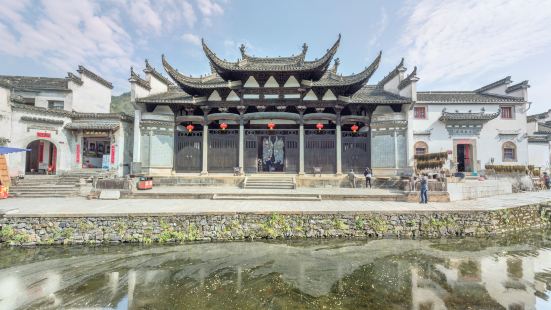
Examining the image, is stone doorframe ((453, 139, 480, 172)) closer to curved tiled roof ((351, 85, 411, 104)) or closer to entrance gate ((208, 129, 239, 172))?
curved tiled roof ((351, 85, 411, 104))

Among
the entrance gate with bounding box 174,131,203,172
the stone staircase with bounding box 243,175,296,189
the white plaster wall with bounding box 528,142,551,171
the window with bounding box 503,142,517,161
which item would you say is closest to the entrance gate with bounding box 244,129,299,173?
the stone staircase with bounding box 243,175,296,189

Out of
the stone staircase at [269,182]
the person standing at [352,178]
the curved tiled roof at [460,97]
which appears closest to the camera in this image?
the stone staircase at [269,182]

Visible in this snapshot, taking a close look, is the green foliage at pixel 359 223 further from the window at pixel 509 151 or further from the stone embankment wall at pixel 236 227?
the window at pixel 509 151

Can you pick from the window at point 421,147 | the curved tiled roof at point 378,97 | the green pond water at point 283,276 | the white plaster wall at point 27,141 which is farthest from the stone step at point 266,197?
the window at point 421,147

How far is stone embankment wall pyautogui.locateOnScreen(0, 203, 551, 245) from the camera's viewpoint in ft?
25.0

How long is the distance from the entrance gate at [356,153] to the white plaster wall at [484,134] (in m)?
7.55

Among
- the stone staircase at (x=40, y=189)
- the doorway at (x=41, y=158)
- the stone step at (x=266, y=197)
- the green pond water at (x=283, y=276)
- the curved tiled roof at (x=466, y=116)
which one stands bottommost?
the green pond water at (x=283, y=276)

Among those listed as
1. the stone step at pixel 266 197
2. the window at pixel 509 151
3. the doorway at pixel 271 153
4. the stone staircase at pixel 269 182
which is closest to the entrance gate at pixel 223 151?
the doorway at pixel 271 153

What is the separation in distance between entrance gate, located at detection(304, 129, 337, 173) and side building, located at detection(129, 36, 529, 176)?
0.06 m

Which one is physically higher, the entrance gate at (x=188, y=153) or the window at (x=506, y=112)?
the window at (x=506, y=112)

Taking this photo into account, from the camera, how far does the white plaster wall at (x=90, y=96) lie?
63.1 feet

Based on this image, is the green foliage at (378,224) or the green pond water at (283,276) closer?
the green pond water at (283,276)

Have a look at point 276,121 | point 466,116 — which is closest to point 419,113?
point 466,116

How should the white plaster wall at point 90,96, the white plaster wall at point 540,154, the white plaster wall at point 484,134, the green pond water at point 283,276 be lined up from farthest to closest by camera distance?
1. the white plaster wall at point 540,154
2. the white plaster wall at point 484,134
3. the white plaster wall at point 90,96
4. the green pond water at point 283,276
